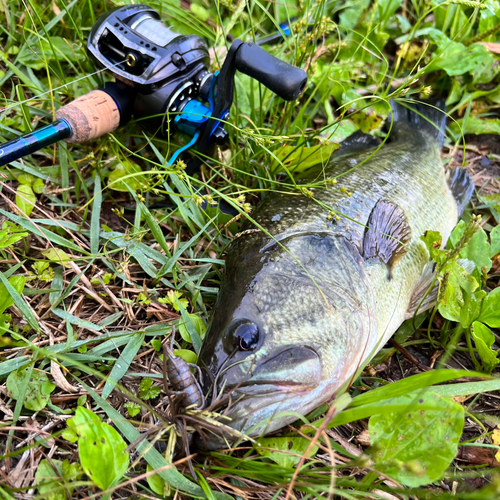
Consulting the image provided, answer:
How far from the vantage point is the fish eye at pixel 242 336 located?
1947mm

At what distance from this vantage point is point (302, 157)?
297 cm

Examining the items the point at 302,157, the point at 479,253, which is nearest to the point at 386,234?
the point at 479,253

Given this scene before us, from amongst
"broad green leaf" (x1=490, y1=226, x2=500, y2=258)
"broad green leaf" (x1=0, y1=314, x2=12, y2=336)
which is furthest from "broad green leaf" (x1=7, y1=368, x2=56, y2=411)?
"broad green leaf" (x1=490, y1=226, x2=500, y2=258)

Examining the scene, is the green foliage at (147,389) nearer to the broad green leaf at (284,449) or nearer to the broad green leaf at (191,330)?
the broad green leaf at (191,330)

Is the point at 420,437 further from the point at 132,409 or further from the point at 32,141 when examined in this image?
the point at 32,141

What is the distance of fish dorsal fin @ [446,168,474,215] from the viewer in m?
3.35

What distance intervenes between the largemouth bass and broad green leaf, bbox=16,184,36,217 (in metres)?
1.35

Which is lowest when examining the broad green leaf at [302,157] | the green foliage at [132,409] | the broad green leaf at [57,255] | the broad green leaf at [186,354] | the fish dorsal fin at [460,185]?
the green foliage at [132,409]

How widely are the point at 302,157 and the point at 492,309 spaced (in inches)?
59.3

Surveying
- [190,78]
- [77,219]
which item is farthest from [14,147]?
[190,78]

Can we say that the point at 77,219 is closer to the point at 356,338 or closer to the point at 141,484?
the point at 141,484

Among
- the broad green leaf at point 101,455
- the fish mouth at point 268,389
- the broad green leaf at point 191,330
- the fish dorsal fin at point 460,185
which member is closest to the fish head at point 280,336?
the fish mouth at point 268,389

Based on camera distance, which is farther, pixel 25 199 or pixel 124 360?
pixel 25 199

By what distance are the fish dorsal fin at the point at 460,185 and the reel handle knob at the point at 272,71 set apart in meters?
1.66
